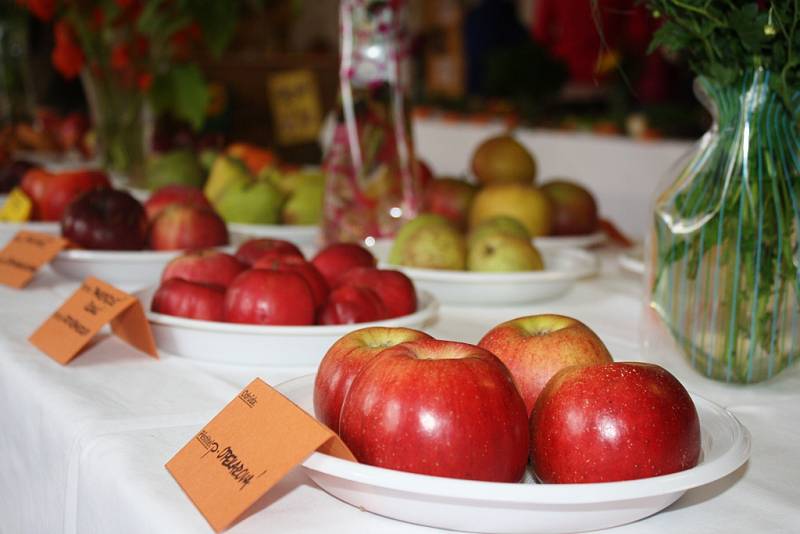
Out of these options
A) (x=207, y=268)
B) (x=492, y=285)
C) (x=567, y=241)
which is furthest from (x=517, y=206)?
(x=207, y=268)

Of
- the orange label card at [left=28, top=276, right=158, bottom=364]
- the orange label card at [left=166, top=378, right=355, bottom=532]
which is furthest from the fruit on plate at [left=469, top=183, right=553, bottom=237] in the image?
the orange label card at [left=166, top=378, right=355, bottom=532]

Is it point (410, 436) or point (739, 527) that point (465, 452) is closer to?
point (410, 436)

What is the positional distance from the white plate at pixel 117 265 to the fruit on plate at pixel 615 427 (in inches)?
28.1

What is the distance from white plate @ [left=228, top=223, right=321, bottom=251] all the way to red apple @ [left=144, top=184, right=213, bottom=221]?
0.09 metres

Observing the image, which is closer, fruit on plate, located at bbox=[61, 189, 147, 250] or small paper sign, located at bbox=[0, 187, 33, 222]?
fruit on plate, located at bbox=[61, 189, 147, 250]

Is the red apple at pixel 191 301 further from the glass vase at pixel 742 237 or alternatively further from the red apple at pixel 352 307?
the glass vase at pixel 742 237

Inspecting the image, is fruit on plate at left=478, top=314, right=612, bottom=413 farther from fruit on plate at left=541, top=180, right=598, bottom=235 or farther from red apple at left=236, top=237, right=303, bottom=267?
fruit on plate at left=541, top=180, right=598, bottom=235

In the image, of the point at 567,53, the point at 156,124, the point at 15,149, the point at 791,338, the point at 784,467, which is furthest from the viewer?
the point at 567,53

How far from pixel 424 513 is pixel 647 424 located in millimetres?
130

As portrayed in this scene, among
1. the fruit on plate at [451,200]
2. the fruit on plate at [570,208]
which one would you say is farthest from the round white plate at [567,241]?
the fruit on plate at [451,200]

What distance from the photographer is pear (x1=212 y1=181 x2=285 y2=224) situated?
143 cm

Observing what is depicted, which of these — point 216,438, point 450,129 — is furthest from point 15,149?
point 216,438

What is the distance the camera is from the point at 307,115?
253cm

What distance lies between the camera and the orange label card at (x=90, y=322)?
838mm
